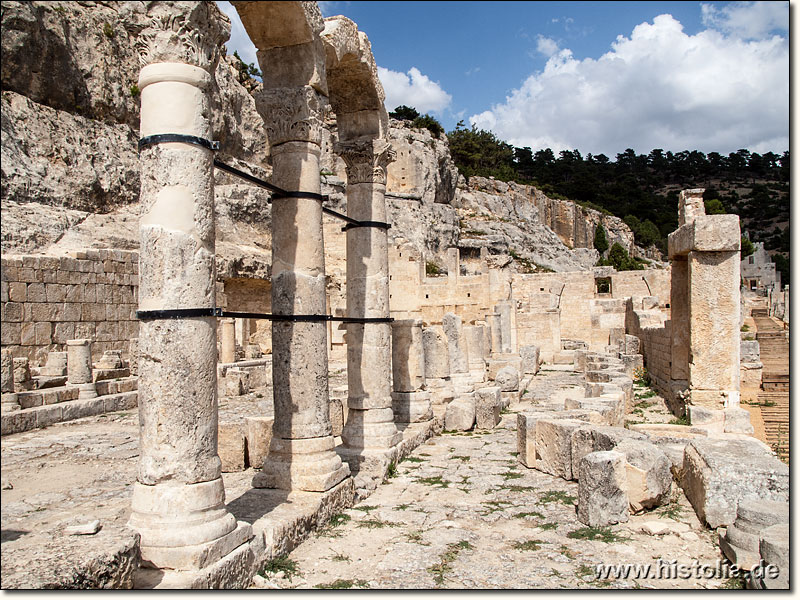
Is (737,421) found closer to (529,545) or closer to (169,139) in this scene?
(529,545)

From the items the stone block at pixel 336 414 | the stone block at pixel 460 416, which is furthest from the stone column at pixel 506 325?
the stone block at pixel 336 414

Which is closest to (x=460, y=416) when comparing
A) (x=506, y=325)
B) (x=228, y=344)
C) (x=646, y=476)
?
(x=646, y=476)

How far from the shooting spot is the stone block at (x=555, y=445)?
21.4 feet

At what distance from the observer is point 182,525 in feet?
11.6

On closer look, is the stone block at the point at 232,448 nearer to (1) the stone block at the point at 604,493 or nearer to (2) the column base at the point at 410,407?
(2) the column base at the point at 410,407

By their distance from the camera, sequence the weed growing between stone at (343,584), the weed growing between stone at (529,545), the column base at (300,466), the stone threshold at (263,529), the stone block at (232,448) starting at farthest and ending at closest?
the stone block at (232,448), the column base at (300,466), the weed growing between stone at (529,545), the weed growing between stone at (343,584), the stone threshold at (263,529)

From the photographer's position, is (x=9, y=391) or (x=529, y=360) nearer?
(x=9, y=391)

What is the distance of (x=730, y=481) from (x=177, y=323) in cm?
422

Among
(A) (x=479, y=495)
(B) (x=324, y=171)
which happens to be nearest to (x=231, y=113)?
(B) (x=324, y=171)

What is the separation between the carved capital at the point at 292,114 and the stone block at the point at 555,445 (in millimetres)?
3862

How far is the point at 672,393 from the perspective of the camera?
36.1 ft

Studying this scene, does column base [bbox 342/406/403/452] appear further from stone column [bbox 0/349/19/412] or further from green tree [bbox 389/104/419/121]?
green tree [bbox 389/104/419/121]

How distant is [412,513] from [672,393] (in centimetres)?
727

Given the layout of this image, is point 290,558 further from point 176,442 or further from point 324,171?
point 324,171
